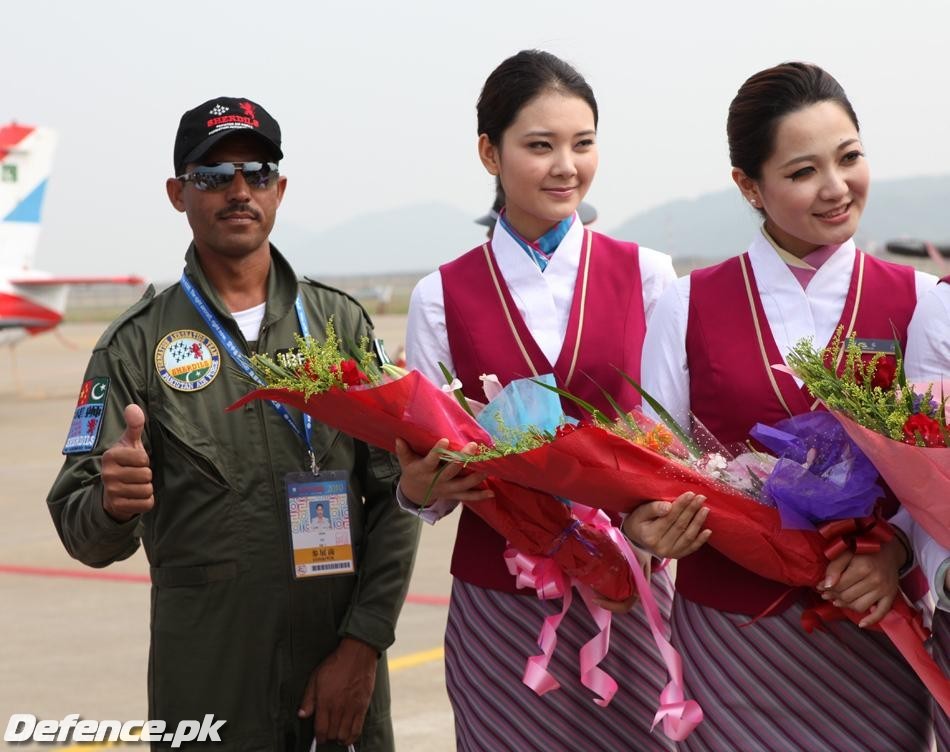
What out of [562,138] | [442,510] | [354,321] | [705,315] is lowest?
[442,510]

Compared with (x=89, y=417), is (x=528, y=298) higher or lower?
higher

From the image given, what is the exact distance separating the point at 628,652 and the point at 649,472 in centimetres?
68

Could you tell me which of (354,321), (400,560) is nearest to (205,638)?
(400,560)

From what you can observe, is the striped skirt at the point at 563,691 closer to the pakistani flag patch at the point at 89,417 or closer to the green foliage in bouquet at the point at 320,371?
the green foliage in bouquet at the point at 320,371

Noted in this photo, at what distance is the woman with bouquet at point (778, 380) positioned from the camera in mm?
2137

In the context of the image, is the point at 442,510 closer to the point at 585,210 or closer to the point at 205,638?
the point at 205,638

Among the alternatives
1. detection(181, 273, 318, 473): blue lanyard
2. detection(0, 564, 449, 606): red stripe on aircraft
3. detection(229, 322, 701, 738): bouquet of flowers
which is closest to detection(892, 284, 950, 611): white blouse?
detection(229, 322, 701, 738): bouquet of flowers

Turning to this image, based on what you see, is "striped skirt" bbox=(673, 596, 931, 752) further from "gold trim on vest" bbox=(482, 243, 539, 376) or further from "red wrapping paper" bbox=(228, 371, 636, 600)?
"gold trim on vest" bbox=(482, 243, 539, 376)

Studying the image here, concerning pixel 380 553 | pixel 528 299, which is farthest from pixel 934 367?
pixel 380 553

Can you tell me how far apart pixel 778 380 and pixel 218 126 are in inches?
49.5

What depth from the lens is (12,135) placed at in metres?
20.5

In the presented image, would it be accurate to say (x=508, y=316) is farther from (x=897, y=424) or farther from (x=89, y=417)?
(x=897, y=424)

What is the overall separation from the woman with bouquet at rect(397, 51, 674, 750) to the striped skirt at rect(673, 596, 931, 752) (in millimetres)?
389

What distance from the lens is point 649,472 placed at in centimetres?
203
